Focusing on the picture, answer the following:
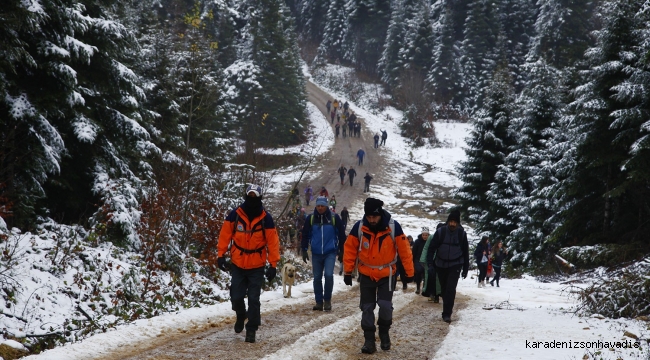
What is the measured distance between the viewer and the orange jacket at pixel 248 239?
6.34 meters

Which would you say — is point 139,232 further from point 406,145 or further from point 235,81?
point 406,145

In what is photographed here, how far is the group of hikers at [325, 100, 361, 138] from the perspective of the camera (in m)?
50.4

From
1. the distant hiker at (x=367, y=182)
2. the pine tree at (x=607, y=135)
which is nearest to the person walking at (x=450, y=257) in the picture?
the pine tree at (x=607, y=135)

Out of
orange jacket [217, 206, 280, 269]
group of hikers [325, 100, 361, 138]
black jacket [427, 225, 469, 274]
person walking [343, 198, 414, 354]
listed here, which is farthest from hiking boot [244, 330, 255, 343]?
group of hikers [325, 100, 361, 138]

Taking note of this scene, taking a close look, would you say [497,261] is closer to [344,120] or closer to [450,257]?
[450,257]

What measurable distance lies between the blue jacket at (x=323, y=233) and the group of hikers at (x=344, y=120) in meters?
Answer: 41.6

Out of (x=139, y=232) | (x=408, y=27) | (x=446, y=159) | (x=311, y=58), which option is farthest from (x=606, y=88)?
(x=311, y=58)

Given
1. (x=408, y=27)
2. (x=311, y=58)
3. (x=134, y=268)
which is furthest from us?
(x=311, y=58)

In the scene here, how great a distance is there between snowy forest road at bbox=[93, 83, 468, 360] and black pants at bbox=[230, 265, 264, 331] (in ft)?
1.02

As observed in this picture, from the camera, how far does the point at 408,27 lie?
65.0m

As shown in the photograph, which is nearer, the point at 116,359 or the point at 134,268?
the point at 116,359

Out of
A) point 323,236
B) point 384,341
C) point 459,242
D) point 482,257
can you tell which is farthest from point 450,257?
point 482,257

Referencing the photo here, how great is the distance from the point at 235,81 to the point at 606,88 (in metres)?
34.2

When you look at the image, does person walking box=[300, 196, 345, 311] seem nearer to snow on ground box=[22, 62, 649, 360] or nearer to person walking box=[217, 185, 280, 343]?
snow on ground box=[22, 62, 649, 360]
